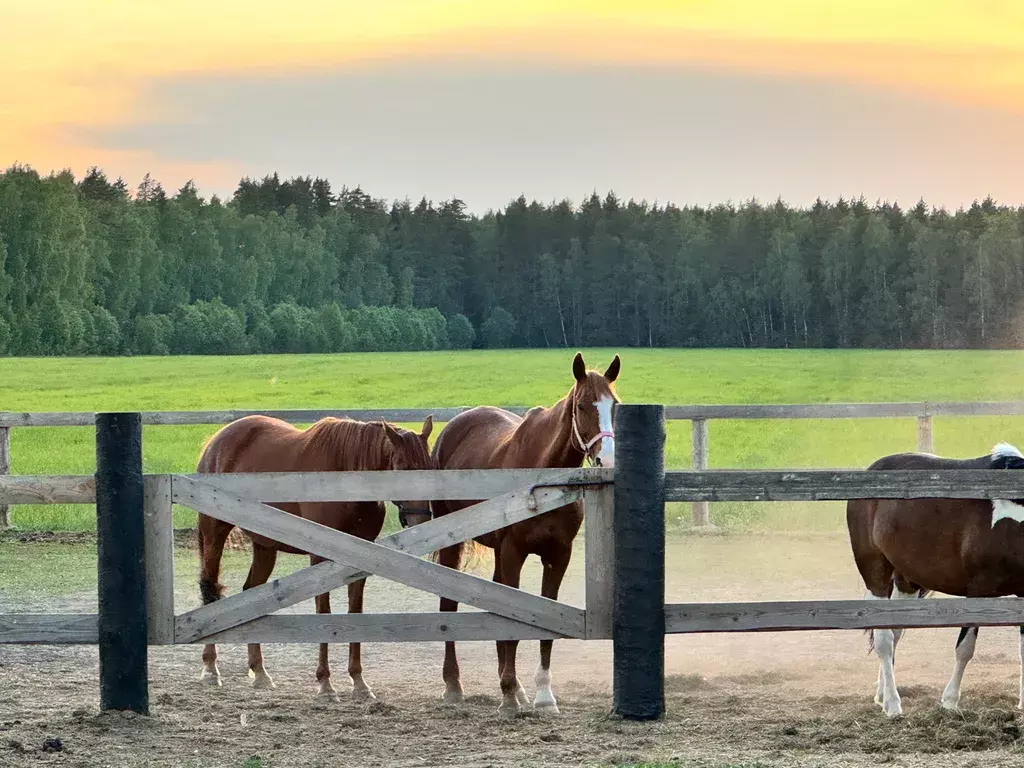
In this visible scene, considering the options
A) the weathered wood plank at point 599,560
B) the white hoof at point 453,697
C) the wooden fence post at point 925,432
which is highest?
the wooden fence post at point 925,432

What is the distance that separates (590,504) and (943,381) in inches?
1766

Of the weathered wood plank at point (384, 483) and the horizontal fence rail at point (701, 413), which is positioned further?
the horizontal fence rail at point (701, 413)

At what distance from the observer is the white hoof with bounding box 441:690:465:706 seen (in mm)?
7120

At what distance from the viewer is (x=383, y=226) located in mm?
105375

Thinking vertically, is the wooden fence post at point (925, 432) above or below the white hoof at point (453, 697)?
above

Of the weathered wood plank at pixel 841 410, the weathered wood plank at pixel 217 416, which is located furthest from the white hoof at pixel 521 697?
the weathered wood plank at pixel 841 410

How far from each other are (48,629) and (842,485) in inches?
158

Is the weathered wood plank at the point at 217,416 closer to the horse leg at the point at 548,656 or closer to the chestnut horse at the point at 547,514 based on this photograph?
the chestnut horse at the point at 547,514

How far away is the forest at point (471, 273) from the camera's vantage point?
2879 inches

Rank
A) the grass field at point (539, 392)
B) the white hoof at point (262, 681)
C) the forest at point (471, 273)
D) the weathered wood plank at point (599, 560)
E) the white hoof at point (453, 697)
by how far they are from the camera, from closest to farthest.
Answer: the weathered wood plank at point (599, 560), the white hoof at point (453, 697), the white hoof at point (262, 681), the grass field at point (539, 392), the forest at point (471, 273)

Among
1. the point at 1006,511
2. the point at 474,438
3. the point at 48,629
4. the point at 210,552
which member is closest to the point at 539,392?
the point at 474,438

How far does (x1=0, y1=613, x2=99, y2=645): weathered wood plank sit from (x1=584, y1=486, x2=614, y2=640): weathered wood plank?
250 cm

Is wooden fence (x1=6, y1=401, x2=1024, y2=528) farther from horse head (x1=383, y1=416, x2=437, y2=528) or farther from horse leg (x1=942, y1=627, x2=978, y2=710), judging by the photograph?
horse leg (x1=942, y1=627, x2=978, y2=710)

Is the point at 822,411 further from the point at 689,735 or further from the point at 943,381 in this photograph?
the point at 943,381
